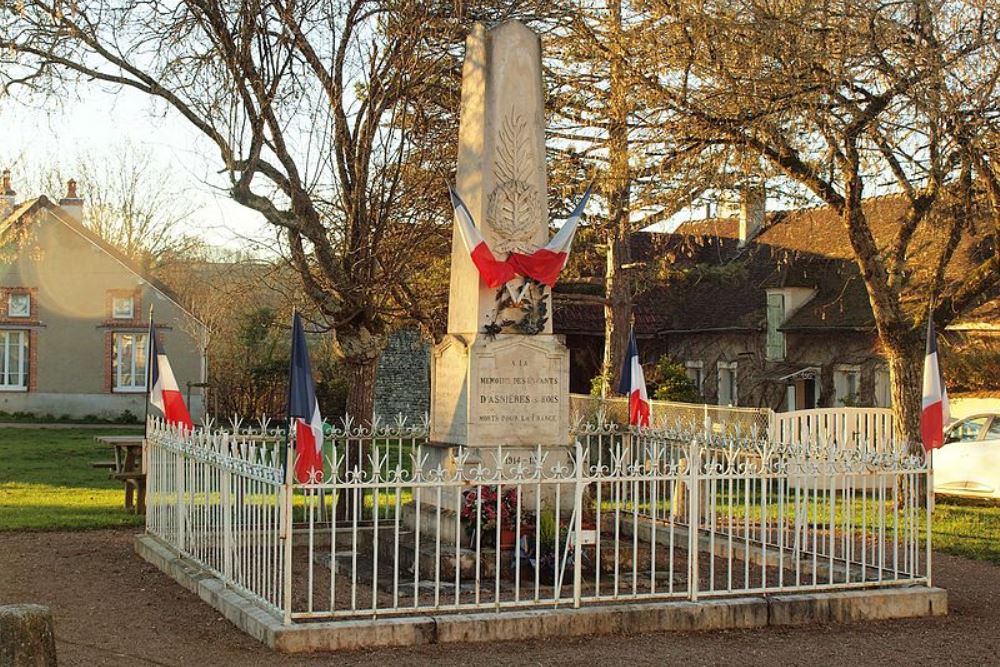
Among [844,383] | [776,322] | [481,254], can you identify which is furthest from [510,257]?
[776,322]

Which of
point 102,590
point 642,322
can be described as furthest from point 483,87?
point 642,322

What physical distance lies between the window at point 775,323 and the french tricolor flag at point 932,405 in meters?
20.8

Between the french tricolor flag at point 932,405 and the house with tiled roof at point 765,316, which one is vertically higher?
the house with tiled roof at point 765,316

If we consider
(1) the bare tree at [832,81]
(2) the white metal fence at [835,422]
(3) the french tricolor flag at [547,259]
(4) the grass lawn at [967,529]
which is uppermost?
(1) the bare tree at [832,81]

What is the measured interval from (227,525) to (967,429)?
14.0 meters

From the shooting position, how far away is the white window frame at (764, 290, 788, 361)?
30.6m

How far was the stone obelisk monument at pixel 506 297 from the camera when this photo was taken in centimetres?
1119

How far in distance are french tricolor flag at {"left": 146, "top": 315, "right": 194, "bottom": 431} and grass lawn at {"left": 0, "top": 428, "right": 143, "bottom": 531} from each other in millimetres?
3311

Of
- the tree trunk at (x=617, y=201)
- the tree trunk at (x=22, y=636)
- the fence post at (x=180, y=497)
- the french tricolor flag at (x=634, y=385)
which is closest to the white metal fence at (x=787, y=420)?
the tree trunk at (x=617, y=201)

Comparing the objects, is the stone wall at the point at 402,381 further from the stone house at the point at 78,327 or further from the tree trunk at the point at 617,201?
the tree trunk at the point at 617,201

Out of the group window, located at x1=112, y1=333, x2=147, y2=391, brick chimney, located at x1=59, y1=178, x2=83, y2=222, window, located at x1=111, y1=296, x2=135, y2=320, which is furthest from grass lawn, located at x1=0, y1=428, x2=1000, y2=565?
brick chimney, located at x1=59, y1=178, x2=83, y2=222

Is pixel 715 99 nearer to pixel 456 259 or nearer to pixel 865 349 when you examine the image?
pixel 456 259

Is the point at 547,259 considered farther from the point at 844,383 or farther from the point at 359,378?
the point at 844,383

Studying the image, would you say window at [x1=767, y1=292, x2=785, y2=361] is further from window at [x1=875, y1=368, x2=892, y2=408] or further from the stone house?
the stone house
